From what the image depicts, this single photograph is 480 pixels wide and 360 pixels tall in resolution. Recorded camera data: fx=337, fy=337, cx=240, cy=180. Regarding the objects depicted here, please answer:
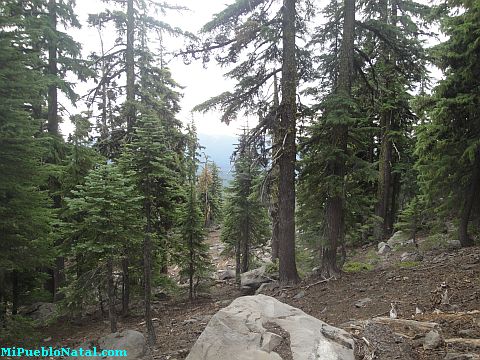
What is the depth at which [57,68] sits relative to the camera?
15.0 m

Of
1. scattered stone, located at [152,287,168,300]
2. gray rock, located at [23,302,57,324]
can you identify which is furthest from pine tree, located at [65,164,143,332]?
scattered stone, located at [152,287,168,300]

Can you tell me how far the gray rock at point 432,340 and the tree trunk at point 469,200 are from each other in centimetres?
786

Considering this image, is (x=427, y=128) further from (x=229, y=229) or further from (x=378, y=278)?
(x=229, y=229)

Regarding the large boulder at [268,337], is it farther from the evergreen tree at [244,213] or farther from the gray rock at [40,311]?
the evergreen tree at [244,213]

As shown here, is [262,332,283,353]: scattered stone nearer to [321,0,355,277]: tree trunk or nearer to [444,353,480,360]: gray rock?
[444,353,480,360]: gray rock

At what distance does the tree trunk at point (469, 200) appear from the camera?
10.8 m

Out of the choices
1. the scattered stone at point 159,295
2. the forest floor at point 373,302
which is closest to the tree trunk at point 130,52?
the scattered stone at point 159,295

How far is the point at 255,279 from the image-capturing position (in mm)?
15203

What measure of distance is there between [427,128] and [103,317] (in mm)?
14713

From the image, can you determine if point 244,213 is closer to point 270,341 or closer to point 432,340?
point 270,341

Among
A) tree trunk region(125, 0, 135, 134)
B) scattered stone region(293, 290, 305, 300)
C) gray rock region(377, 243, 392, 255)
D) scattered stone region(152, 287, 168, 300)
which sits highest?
tree trunk region(125, 0, 135, 134)

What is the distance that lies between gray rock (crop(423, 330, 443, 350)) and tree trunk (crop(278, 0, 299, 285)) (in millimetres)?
6064

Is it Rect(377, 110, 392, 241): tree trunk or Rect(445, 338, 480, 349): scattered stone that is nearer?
Rect(445, 338, 480, 349): scattered stone

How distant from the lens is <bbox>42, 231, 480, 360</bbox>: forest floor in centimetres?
609
